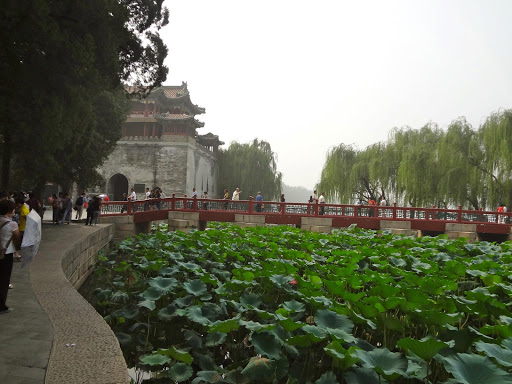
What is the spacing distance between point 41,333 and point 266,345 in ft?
5.23

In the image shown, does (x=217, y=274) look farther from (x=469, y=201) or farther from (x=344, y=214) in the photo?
(x=469, y=201)

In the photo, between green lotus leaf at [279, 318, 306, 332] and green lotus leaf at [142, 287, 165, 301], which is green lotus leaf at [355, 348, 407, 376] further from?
green lotus leaf at [142, 287, 165, 301]

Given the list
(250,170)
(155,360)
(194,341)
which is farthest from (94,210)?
(250,170)

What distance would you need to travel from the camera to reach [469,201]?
59.3ft

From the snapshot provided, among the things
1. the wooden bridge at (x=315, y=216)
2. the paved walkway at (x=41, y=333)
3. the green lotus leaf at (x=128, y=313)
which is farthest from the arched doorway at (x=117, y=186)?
the green lotus leaf at (x=128, y=313)

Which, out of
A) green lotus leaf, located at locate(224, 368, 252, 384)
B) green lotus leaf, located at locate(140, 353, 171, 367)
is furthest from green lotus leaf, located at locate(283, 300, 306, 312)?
green lotus leaf, located at locate(140, 353, 171, 367)

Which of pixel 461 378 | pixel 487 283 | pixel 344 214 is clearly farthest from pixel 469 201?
pixel 461 378

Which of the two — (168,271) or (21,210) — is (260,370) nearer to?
(168,271)

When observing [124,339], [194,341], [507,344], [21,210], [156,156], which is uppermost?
[156,156]

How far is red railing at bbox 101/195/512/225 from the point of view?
1462 cm

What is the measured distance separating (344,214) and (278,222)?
2.24 meters

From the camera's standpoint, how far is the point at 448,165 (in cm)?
1827

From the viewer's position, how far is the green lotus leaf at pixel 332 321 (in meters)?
3.03

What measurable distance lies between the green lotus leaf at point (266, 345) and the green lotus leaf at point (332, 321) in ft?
1.35
